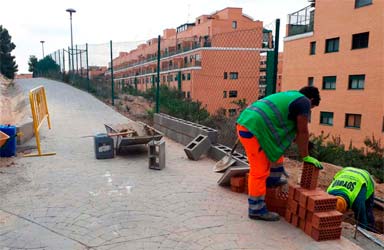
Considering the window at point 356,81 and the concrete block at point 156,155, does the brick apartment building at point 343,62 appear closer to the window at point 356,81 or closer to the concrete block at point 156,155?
the window at point 356,81

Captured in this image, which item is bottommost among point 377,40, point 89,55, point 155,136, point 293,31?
point 155,136

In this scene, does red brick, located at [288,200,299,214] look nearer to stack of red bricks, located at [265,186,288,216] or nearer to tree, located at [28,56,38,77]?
stack of red bricks, located at [265,186,288,216]

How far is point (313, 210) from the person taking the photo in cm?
330

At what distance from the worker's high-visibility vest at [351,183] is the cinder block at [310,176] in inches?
43.3

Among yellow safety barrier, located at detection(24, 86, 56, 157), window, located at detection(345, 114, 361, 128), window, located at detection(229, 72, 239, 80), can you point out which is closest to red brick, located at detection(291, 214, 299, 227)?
yellow safety barrier, located at detection(24, 86, 56, 157)

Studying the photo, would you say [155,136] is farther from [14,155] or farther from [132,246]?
[132,246]

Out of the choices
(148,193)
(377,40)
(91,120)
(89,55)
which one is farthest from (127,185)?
(377,40)

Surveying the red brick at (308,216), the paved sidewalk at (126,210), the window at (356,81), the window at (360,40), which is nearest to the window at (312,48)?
the window at (360,40)

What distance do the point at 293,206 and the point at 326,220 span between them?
45cm

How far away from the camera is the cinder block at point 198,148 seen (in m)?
6.61

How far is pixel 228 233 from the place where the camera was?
3.43 metres

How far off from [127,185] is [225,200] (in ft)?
5.37

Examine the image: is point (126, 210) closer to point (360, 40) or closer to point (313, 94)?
point (313, 94)

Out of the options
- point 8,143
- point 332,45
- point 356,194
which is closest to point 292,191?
point 356,194
